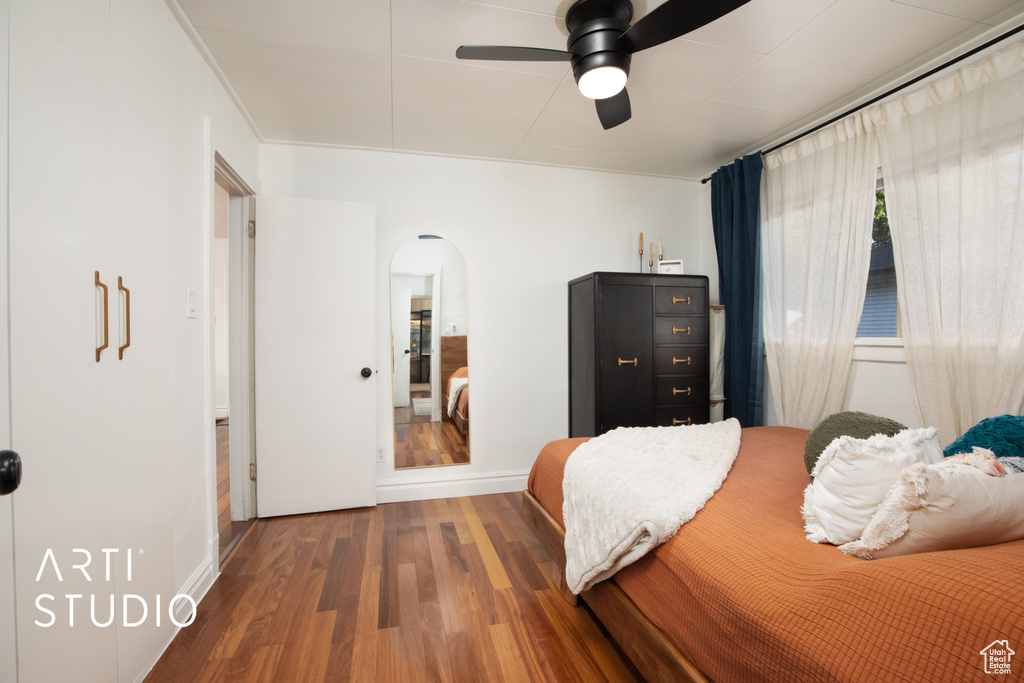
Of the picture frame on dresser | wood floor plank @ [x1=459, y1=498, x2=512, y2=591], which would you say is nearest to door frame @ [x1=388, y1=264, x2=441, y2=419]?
wood floor plank @ [x1=459, y1=498, x2=512, y2=591]

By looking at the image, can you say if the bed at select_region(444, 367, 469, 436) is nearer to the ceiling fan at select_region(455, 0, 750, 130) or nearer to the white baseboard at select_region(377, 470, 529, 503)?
the white baseboard at select_region(377, 470, 529, 503)

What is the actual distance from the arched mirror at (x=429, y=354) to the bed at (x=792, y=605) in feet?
6.47

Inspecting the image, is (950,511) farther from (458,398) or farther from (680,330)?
(458,398)

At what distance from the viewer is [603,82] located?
6.09 feet

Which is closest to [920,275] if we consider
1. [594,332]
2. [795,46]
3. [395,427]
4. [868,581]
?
[795,46]

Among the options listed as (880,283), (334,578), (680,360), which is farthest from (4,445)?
(880,283)

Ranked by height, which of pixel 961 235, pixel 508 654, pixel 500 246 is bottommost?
pixel 508 654

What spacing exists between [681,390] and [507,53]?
96.2 inches

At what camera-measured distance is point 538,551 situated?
7.77 ft

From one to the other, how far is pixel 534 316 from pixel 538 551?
172 cm

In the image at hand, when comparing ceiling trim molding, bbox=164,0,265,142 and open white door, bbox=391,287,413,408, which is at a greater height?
ceiling trim molding, bbox=164,0,265,142

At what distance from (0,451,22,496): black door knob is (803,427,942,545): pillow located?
181 centimetres

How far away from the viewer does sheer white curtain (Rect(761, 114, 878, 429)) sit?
2521 mm

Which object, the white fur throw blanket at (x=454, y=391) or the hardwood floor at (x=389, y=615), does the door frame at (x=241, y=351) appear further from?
the white fur throw blanket at (x=454, y=391)
